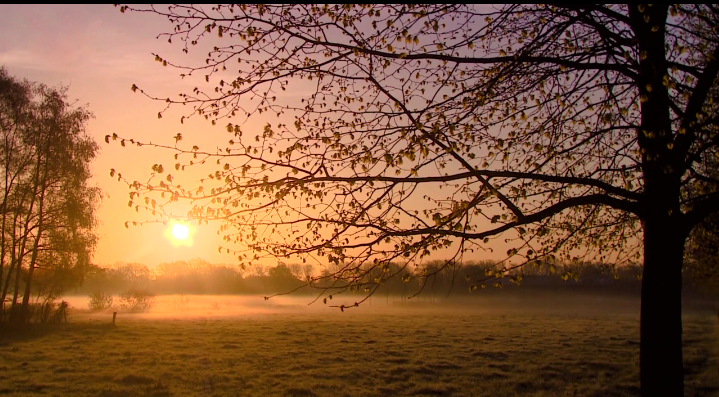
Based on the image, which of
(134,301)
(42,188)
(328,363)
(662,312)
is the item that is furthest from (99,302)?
(662,312)

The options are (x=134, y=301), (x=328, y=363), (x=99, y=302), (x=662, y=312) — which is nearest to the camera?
(x=662, y=312)

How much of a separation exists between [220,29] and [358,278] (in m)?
3.81

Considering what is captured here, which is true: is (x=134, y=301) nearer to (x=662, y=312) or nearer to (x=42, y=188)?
(x=42, y=188)

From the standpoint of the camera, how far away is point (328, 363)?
20.1 m

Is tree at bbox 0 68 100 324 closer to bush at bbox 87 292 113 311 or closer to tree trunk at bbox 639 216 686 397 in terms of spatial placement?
bush at bbox 87 292 113 311

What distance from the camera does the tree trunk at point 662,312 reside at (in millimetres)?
6254

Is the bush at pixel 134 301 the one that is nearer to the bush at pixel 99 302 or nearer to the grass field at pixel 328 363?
the bush at pixel 99 302

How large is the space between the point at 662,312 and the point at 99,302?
180 feet

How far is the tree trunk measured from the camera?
6.25 m

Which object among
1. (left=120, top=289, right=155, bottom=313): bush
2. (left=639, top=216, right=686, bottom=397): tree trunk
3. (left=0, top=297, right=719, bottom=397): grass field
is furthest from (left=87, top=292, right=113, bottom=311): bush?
(left=639, top=216, right=686, bottom=397): tree trunk

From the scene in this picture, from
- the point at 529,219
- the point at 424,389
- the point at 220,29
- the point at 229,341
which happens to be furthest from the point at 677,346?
the point at 229,341

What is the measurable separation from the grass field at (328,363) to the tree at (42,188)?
4.26 metres

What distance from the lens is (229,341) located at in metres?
26.4

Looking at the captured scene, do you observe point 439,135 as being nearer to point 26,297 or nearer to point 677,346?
point 677,346
